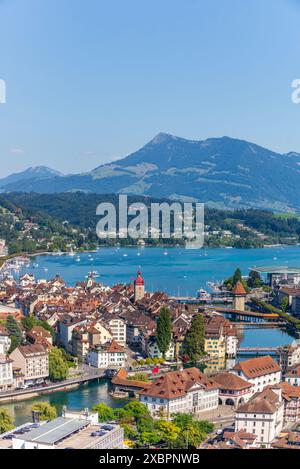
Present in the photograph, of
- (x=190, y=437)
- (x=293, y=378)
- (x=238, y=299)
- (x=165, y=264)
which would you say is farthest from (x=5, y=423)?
(x=165, y=264)

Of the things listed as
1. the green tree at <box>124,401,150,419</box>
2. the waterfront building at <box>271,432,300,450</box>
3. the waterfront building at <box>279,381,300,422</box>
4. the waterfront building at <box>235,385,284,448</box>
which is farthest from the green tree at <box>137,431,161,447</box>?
the waterfront building at <box>279,381,300,422</box>

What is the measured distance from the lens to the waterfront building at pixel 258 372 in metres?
4.77

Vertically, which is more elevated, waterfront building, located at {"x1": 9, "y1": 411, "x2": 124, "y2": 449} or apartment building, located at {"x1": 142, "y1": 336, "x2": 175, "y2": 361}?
waterfront building, located at {"x1": 9, "y1": 411, "x2": 124, "y2": 449}

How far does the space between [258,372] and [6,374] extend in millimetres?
1841

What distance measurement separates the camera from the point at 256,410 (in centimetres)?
370

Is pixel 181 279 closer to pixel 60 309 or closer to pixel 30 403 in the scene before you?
pixel 60 309

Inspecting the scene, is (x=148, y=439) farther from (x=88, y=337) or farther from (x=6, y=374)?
(x=88, y=337)

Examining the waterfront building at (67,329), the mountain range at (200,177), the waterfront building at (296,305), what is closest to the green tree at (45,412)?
the waterfront building at (67,329)

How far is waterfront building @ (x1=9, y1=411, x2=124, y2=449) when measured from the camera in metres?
2.62

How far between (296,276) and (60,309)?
5.41 m

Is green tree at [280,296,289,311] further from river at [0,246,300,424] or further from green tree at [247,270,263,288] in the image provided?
green tree at [247,270,263,288]

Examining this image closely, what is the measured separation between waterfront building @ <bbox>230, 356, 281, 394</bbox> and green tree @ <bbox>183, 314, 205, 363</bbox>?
3.26 ft

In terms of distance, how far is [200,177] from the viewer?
148 ft
